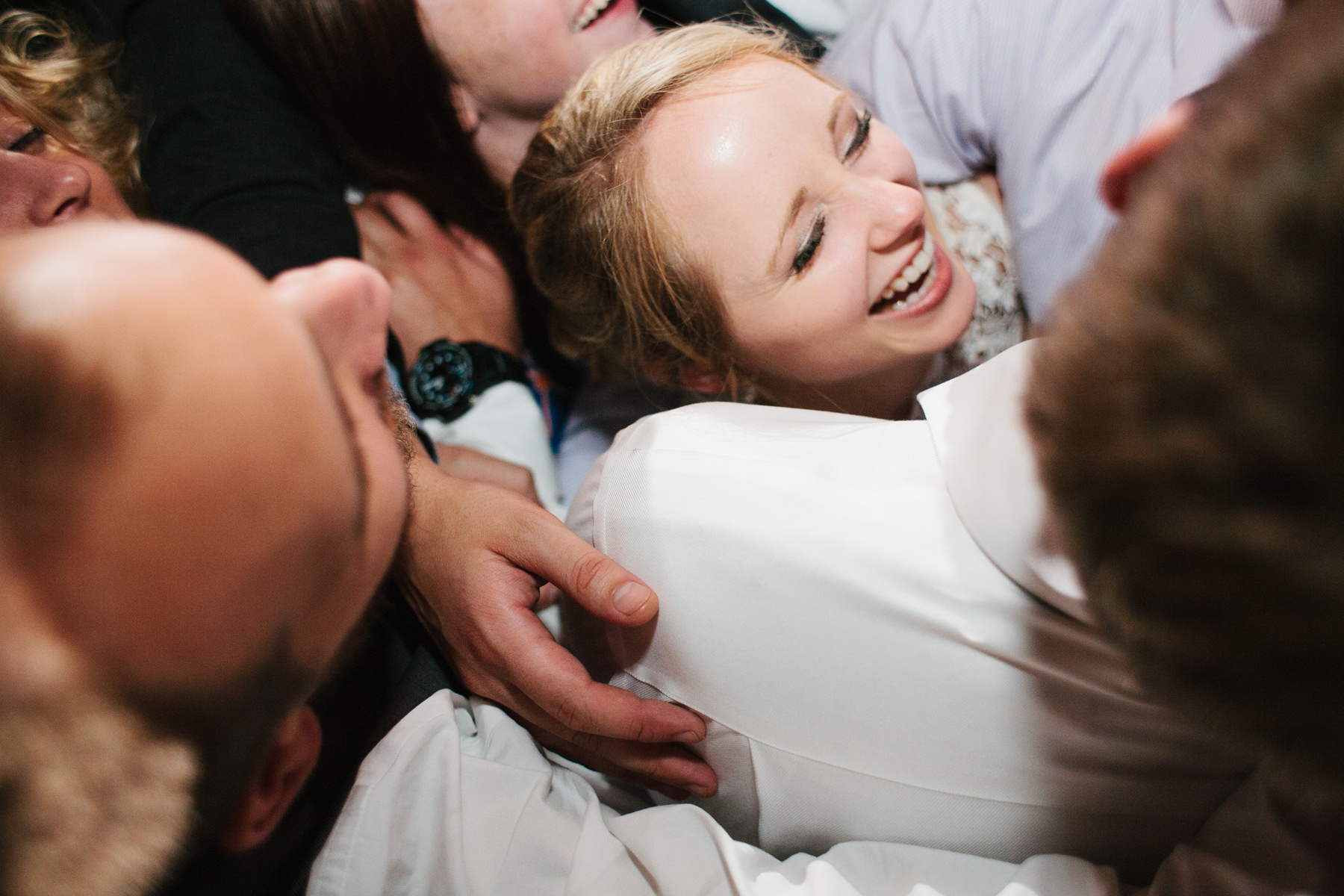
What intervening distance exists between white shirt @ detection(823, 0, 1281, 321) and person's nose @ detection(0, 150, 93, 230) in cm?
149

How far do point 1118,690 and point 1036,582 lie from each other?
0.16m

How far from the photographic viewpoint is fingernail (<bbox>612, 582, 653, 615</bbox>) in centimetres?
92

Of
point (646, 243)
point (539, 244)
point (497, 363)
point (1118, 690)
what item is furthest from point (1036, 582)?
point (497, 363)

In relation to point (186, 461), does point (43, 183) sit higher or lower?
lower

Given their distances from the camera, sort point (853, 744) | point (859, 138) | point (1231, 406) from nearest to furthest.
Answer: point (1231, 406) < point (853, 744) < point (859, 138)

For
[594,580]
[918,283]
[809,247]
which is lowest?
[594,580]

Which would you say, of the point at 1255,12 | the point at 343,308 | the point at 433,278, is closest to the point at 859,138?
the point at 1255,12

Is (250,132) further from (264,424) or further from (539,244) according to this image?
(264,424)

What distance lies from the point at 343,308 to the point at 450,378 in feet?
3.82

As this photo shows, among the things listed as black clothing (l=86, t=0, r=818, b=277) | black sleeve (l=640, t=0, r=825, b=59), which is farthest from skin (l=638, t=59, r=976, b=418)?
black clothing (l=86, t=0, r=818, b=277)

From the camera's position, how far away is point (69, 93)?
5.20ft

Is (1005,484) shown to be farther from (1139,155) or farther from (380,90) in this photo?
(380,90)

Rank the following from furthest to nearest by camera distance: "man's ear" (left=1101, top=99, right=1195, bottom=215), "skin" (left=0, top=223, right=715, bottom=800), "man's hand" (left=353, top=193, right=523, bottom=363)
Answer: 1. "man's hand" (left=353, top=193, right=523, bottom=363)
2. "man's ear" (left=1101, top=99, right=1195, bottom=215)
3. "skin" (left=0, top=223, right=715, bottom=800)

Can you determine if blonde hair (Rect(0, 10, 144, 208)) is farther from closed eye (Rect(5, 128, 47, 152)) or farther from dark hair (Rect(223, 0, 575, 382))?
dark hair (Rect(223, 0, 575, 382))
